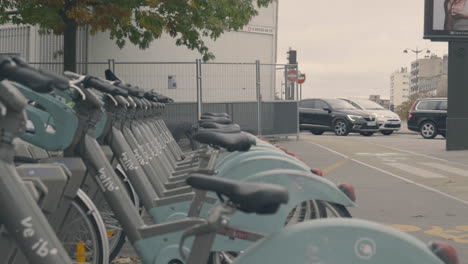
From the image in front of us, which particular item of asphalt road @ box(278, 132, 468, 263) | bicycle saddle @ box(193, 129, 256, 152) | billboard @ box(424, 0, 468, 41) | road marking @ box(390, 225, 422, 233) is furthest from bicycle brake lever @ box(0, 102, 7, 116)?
billboard @ box(424, 0, 468, 41)

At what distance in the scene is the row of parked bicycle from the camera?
2.37m

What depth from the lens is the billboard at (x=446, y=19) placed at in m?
21.5

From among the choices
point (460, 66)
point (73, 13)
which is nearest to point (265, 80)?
point (460, 66)

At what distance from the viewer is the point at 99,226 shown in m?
4.17

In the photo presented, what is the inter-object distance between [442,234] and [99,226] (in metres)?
4.21

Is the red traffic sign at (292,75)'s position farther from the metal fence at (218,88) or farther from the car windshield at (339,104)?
the car windshield at (339,104)

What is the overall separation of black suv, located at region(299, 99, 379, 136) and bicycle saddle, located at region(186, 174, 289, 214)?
97.0 ft

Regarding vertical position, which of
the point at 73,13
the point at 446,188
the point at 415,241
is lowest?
the point at 446,188

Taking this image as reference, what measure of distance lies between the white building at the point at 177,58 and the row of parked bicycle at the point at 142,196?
43.0ft

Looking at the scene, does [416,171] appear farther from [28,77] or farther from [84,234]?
[28,77]

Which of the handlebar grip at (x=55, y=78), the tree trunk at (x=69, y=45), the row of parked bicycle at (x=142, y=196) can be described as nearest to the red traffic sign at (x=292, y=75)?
the tree trunk at (x=69, y=45)

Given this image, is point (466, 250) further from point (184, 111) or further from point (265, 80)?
point (265, 80)

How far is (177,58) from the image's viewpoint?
89.2ft

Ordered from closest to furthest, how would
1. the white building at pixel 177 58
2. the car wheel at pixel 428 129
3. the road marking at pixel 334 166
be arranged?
the road marking at pixel 334 166, the white building at pixel 177 58, the car wheel at pixel 428 129
